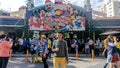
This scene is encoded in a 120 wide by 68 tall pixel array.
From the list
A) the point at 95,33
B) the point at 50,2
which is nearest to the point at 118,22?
the point at 95,33

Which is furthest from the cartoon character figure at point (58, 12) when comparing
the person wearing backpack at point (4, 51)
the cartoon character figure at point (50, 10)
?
the person wearing backpack at point (4, 51)

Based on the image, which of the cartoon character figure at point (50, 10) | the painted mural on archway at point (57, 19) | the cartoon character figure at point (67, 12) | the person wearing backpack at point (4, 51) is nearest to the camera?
the person wearing backpack at point (4, 51)

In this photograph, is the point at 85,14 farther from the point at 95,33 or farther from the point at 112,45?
the point at 112,45

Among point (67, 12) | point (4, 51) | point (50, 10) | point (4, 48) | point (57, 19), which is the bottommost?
point (4, 51)

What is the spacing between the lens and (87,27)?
28422 mm

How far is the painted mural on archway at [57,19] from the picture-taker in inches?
1046

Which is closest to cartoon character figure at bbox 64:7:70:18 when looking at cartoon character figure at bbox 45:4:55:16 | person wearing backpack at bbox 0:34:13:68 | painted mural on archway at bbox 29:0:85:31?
painted mural on archway at bbox 29:0:85:31

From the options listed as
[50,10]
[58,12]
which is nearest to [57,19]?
[58,12]

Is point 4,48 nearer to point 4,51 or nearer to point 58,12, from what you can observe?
point 4,51

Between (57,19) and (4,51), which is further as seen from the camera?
(57,19)

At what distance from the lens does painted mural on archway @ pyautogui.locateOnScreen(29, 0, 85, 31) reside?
26.6 meters

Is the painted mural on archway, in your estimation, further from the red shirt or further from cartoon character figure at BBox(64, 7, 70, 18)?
the red shirt

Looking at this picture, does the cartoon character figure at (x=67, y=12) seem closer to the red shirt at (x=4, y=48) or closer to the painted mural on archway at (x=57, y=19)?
the painted mural on archway at (x=57, y=19)

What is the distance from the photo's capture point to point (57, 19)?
87.6 feet
